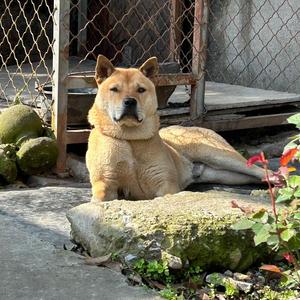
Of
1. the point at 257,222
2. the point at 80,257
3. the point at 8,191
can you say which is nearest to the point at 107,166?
the point at 8,191

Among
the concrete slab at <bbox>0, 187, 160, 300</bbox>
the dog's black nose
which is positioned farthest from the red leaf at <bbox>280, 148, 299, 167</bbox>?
the dog's black nose

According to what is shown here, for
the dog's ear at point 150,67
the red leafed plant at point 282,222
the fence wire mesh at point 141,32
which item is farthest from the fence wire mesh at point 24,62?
the red leafed plant at point 282,222

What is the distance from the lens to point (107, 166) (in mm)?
5473

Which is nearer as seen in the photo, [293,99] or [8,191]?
[8,191]

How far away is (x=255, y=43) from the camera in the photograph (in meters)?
8.72

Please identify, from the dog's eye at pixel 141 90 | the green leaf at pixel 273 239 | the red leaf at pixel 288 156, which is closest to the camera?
the red leaf at pixel 288 156

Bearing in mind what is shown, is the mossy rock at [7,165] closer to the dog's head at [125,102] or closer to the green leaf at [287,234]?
the dog's head at [125,102]

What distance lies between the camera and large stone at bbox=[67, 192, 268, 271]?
3969 mm

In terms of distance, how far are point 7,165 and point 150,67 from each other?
5.30 ft

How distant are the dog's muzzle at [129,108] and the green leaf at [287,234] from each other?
2175 millimetres

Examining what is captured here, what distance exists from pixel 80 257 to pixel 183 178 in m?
1.95

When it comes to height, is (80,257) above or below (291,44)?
below

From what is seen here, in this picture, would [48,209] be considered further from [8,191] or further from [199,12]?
[199,12]

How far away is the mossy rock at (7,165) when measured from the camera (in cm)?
636
